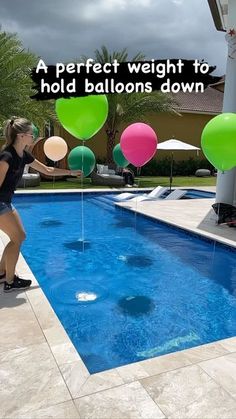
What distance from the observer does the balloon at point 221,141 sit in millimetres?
5918

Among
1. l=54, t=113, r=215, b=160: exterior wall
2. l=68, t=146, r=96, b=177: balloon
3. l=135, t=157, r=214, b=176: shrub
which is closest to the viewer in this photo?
l=68, t=146, r=96, b=177: balloon

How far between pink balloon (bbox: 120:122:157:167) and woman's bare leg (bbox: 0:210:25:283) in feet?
14.1

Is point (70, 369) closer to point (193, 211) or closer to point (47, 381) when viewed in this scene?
point (47, 381)

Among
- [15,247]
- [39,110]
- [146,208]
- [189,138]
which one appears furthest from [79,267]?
[189,138]

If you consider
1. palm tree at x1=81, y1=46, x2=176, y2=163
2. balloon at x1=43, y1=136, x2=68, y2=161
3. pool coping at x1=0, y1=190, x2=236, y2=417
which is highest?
palm tree at x1=81, y1=46, x2=176, y2=163

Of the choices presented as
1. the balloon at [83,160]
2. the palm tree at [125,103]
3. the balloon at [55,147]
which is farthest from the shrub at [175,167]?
the balloon at [83,160]

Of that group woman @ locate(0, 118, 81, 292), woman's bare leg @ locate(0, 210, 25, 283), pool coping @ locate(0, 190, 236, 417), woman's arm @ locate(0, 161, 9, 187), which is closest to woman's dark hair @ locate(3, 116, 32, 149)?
woman @ locate(0, 118, 81, 292)

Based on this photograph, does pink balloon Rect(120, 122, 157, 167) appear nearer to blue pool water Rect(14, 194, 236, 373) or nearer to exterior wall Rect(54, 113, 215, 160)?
blue pool water Rect(14, 194, 236, 373)

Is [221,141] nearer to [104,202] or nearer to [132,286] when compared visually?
[132,286]

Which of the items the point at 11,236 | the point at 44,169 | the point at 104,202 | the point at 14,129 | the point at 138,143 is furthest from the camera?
the point at 104,202

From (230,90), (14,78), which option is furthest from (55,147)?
(14,78)

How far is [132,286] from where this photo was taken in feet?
18.0

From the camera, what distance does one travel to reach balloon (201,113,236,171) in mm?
5918

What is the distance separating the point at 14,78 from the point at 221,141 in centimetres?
1239
